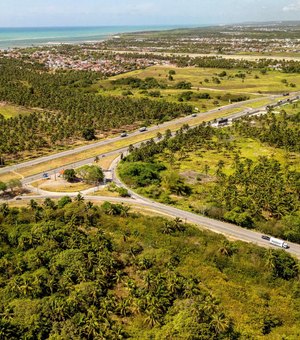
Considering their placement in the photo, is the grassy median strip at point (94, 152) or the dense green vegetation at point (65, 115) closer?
the grassy median strip at point (94, 152)

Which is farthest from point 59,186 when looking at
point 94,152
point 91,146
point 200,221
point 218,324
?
point 218,324

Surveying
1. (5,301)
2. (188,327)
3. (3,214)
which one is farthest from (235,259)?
(3,214)

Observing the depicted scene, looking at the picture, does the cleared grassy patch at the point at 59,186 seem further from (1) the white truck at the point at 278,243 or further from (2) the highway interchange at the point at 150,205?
(1) the white truck at the point at 278,243

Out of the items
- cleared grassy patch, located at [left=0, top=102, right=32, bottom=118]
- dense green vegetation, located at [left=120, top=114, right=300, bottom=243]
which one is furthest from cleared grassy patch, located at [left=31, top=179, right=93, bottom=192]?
cleared grassy patch, located at [left=0, top=102, right=32, bottom=118]

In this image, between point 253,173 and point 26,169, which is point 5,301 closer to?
point 26,169

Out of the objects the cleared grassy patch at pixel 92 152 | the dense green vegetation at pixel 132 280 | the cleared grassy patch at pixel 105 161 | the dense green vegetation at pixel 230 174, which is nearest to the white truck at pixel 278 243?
the dense green vegetation at pixel 230 174

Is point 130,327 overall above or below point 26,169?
below

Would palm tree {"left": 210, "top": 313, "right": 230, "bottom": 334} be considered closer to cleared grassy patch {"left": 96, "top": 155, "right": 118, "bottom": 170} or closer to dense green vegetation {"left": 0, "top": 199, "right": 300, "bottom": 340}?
dense green vegetation {"left": 0, "top": 199, "right": 300, "bottom": 340}
